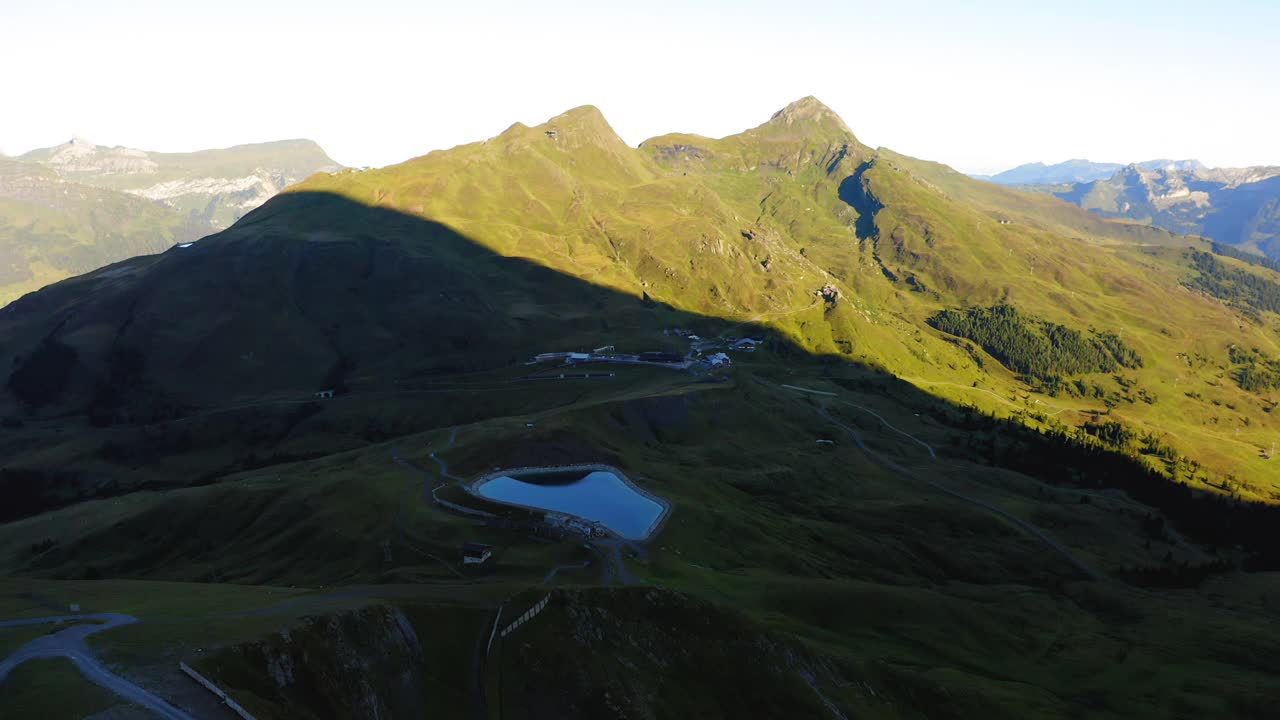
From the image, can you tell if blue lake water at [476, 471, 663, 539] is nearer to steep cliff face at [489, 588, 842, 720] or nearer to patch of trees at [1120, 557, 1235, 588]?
steep cliff face at [489, 588, 842, 720]

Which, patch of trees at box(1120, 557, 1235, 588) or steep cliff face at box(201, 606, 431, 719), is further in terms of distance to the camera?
patch of trees at box(1120, 557, 1235, 588)

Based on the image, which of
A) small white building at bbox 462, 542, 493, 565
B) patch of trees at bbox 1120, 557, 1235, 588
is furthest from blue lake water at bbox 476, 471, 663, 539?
patch of trees at bbox 1120, 557, 1235, 588

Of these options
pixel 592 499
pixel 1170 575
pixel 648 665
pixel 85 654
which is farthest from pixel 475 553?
pixel 1170 575

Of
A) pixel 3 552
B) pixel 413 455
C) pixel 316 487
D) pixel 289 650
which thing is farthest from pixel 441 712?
pixel 3 552

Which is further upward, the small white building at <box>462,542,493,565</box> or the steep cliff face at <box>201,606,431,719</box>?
the steep cliff face at <box>201,606,431,719</box>

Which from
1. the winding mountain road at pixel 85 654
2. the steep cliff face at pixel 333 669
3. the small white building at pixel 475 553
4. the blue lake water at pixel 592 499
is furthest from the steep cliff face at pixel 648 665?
the blue lake water at pixel 592 499

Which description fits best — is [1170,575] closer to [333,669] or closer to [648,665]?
[648,665]

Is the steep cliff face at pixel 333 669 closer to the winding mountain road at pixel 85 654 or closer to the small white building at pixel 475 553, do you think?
the winding mountain road at pixel 85 654
